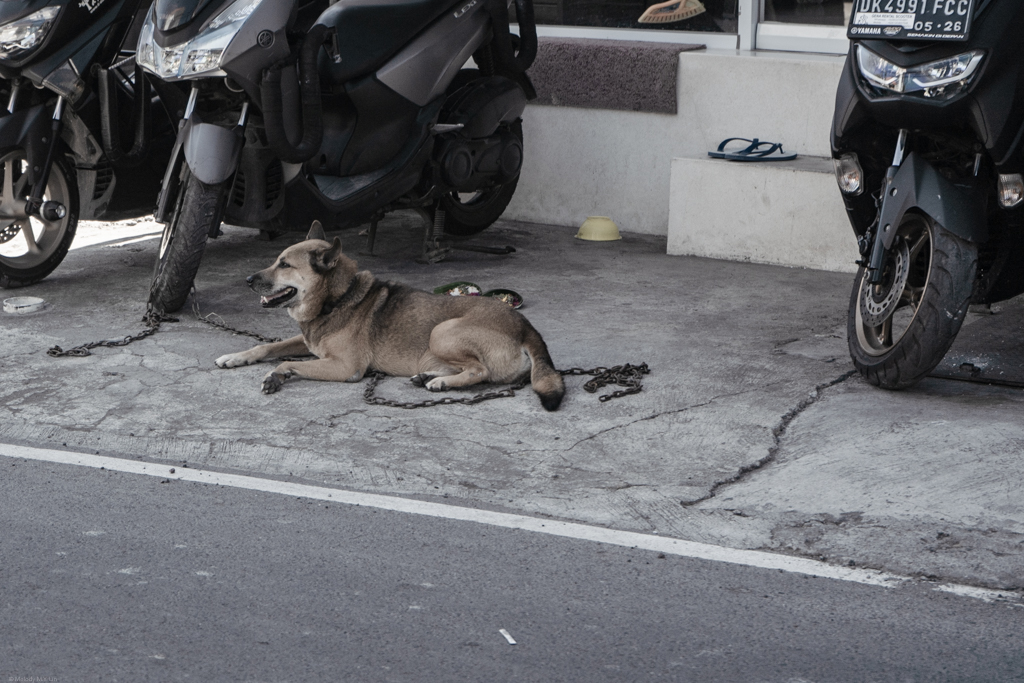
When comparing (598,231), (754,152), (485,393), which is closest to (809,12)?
(754,152)

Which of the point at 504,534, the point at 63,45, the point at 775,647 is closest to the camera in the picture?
the point at 775,647

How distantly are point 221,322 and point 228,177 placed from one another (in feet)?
2.71

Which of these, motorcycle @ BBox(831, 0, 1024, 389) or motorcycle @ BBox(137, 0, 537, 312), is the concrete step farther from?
motorcycle @ BBox(831, 0, 1024, 389)

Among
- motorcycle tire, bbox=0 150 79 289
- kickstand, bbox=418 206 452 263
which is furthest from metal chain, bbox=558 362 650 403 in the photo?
motorcycle tire, bbox=0 150 79 289

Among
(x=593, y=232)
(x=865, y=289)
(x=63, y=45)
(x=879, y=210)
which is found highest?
(x=63, y=45)

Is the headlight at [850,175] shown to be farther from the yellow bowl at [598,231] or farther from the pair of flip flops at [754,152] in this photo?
the yellow bowl at [598,231]

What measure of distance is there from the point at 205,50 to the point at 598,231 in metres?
3.58

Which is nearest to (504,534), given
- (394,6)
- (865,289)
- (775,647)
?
(775,647)

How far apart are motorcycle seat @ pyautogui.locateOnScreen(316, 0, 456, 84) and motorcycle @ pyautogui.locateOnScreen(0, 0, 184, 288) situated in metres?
0.98

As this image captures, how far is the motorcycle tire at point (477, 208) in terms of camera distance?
9141 mm

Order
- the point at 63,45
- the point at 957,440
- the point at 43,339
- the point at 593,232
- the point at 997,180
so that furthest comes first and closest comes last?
1. the point at 593,232
2. the point at 63,45
3. the point at 43,339
4. the point at 997,180
5. the point at 957,440

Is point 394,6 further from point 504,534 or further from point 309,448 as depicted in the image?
point 504,534

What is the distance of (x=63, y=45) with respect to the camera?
7.75 metres

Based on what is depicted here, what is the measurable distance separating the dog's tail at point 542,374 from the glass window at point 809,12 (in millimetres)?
4468
